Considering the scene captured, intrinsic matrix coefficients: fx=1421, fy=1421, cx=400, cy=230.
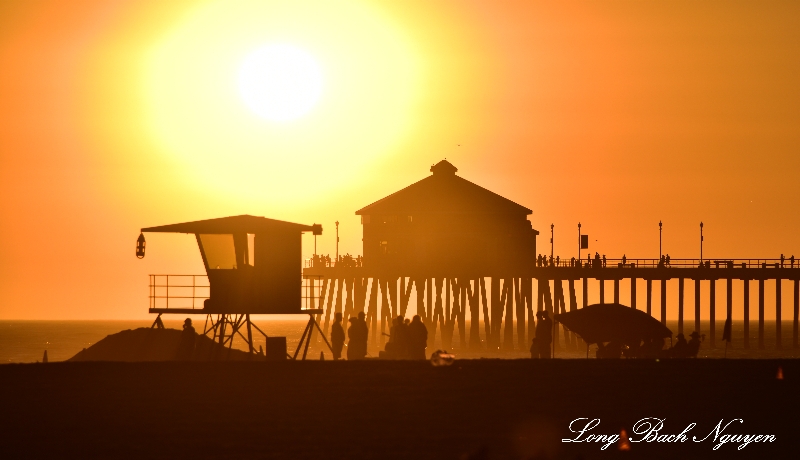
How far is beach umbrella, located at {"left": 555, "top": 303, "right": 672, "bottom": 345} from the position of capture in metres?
35.9

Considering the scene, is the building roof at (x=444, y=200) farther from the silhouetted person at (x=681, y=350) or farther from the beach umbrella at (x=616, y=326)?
the silhouetted person at (x=681, y=350)

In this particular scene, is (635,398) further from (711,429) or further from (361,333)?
(361,333)

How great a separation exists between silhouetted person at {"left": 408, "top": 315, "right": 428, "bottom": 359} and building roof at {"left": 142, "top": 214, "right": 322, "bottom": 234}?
7721 millimetres

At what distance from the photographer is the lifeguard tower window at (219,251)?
4038 cm

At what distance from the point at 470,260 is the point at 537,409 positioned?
149 ft

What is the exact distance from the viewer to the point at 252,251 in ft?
132

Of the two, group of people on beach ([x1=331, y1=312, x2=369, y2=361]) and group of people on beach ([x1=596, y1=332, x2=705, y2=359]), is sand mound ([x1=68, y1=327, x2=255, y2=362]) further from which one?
group of people on beach ([x1=596, y1=332, x2=705, y2=359])

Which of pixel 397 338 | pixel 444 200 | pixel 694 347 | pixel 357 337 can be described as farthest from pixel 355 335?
pixel 444 200

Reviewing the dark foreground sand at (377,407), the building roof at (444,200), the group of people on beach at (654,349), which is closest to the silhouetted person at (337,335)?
the dark foreground sand at (377,407)

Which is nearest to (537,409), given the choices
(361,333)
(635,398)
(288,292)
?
(635,398)

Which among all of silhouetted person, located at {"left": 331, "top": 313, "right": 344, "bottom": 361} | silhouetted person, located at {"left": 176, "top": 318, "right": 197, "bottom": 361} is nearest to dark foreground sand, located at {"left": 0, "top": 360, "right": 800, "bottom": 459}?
silhouetted person, located at {"left": 331, "top": 313, "right": 344, "bottom": 361}

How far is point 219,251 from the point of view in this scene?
1593 inches

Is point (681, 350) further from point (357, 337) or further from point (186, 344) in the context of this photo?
point (186, 344)

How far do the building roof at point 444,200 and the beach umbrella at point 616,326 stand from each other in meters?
32.7
